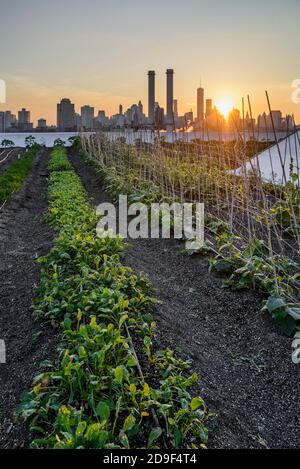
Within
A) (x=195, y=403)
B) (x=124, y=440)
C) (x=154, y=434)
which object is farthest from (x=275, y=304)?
(x=124, y=440)

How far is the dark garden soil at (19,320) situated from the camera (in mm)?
2432

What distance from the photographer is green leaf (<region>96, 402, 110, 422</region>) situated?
78.3 inches

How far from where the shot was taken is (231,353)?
329 centimetres

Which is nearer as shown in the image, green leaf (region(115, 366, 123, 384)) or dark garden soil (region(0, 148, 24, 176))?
green leaf (region(115, 366, 123, 384))

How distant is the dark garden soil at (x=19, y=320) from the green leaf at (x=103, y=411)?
1.20 feet

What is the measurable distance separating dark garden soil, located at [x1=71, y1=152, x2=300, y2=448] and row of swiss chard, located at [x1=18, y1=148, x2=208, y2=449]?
0.18 meters

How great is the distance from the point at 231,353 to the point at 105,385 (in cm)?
129

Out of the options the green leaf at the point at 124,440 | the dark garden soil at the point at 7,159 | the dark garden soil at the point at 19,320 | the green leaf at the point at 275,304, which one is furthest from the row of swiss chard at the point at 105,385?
the dark garden soil at the point at 7,159

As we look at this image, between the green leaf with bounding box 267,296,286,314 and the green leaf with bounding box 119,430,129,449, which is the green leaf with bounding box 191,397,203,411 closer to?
the green leaf with bounding box 119,430,129,449

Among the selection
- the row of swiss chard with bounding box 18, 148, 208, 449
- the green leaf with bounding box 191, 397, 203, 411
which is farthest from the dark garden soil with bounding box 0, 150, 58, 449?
the green leaf with bounding box 191, 397, 203, 411

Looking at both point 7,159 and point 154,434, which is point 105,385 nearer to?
point 154,434

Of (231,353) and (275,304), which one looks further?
(275,304)
